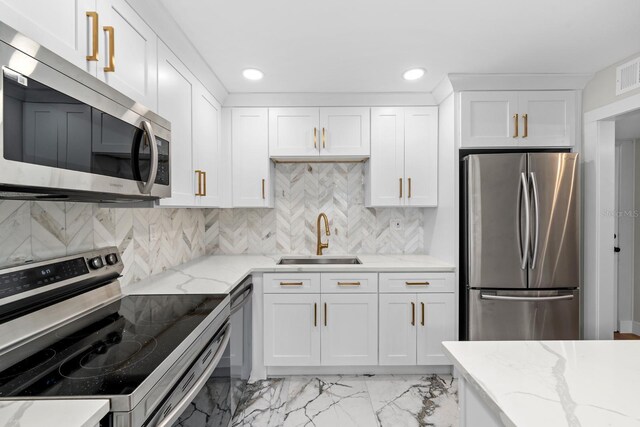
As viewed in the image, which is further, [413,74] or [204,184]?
[413,74]

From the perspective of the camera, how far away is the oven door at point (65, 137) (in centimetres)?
72

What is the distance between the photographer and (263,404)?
7.06ft

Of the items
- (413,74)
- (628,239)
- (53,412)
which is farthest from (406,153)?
(628,239)

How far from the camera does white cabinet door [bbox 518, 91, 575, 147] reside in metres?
2.40

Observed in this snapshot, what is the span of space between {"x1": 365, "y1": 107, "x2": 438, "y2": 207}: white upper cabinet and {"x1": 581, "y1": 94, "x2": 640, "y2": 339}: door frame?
108 cm

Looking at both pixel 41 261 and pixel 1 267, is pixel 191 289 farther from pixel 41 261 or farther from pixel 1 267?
pixel 1 267

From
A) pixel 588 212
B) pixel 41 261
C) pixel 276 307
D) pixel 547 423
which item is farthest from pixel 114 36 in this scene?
pixel 588 212

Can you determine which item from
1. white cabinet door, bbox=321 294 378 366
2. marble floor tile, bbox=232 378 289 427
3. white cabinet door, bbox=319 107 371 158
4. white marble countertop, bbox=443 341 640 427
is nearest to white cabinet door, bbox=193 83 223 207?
white cabinet door, bbox=319 107 371 158

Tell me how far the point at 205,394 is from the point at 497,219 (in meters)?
2.08

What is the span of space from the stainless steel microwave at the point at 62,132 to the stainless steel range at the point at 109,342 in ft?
1.31

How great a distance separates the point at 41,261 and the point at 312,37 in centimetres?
169

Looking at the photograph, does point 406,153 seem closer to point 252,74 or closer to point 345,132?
point 345,132

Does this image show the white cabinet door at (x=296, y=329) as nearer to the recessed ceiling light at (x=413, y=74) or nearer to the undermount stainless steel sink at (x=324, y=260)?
the undermount stainless steel sink at (x=324, y=260)

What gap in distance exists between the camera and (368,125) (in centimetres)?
273
